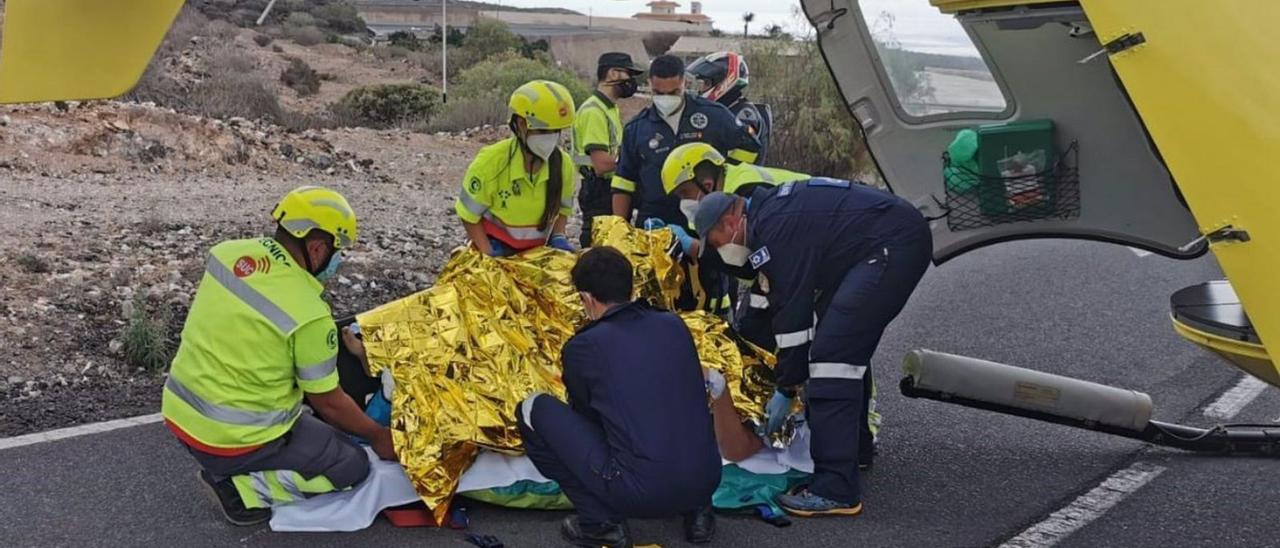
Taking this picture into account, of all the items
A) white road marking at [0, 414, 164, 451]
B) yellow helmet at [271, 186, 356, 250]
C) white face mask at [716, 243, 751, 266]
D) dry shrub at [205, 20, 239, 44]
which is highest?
yellow helmet at [271, 186, 356, 250]

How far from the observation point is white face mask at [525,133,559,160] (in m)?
6.21

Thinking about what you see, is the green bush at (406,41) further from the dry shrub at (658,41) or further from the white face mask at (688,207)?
the white face mask at (688,207)

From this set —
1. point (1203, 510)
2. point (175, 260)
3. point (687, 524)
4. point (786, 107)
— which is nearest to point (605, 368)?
point (687, 524)

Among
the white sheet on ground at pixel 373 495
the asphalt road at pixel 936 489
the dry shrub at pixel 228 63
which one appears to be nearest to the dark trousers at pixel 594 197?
the asphalt road at pixel 936 489

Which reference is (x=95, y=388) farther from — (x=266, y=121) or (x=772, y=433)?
(x=266, y=121)

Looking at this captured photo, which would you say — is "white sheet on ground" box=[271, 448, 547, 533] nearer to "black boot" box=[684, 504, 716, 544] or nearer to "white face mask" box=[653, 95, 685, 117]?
"black boot" box=[684, 504, 716, 544]

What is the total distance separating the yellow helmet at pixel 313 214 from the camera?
4527 millimetres

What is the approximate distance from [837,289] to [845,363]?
0.34m

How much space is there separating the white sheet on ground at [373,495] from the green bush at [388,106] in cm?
1590

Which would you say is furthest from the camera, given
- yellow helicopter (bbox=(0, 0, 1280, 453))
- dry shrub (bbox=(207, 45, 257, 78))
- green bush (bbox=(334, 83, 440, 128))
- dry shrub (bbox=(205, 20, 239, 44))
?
dry shrub (bbox=(205, 20, 239, 44))

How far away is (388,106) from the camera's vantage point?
69.1 ft

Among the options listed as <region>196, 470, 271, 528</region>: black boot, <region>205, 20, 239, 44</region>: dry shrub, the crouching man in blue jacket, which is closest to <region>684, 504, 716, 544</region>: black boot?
the crouching man in blue jacket

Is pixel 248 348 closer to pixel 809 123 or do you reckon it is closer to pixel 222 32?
pixel 809 123

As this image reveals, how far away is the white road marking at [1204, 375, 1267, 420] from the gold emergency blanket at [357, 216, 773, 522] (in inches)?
104
